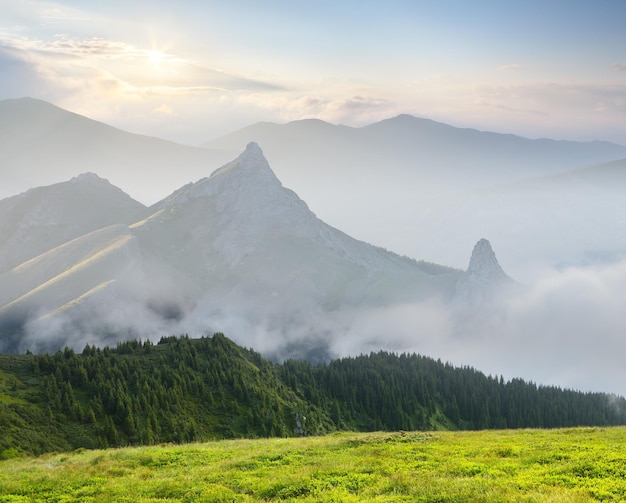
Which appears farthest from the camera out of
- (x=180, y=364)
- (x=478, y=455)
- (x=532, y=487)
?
(x=180, y=364)

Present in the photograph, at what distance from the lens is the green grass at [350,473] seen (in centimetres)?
3005

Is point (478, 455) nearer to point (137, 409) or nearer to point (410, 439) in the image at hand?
point (410, 439)

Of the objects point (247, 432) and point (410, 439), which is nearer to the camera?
point (410, 439)

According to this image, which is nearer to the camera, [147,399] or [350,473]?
[350,473]

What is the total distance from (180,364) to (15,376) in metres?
31.9

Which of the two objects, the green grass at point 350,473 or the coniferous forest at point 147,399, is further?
the coniferous forest at point 147,399

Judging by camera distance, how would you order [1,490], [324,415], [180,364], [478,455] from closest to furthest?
[1,490]
[478,455]
[180,364]
[324,415]

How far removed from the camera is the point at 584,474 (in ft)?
106

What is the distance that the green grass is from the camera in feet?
98.6

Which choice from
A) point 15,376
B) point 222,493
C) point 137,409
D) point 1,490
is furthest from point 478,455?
point 15,376

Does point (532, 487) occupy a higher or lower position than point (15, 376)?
lower

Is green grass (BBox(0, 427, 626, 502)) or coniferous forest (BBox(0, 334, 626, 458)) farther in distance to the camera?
coniferous forest (BBox(0, 334, 626, 458))

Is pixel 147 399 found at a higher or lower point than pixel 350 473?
higher

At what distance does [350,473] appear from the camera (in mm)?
35969
